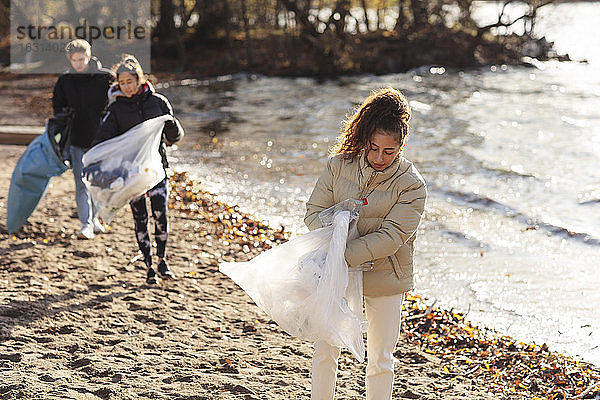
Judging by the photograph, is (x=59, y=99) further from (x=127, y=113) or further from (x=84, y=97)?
(x=127, y=113)

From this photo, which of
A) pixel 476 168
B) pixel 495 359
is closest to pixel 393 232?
pixel 495 359

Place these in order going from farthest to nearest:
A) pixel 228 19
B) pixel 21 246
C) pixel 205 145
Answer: pixel 228 19
pixel 205 145
pixel 21 246

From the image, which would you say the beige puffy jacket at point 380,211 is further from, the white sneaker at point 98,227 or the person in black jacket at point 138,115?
the white sneaker at point 98,227

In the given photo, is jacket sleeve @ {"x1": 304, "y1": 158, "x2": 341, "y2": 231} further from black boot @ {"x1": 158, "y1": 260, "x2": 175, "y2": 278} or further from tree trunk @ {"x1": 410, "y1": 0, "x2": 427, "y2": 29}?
tree trunk @ {"x1": 410, "y1": 0, "x2": 427, "y2": 29}

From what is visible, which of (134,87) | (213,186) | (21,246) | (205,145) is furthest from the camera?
(205,145)

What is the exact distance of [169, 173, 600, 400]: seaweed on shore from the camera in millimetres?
Result: 4918

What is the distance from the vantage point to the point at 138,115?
5957 millimetres

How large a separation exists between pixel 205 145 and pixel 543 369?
9988mm

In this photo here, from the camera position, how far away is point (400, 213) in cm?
352

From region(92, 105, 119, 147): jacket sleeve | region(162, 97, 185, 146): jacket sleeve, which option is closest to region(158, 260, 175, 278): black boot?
region(162, 97, 185, 146): jacket sleeve

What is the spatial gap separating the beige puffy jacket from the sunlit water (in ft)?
9.03

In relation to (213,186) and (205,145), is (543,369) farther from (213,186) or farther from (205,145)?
(205,145)

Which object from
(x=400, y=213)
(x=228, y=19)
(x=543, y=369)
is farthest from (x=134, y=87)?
(x=228, y=19)

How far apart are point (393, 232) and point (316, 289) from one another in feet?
1.48
